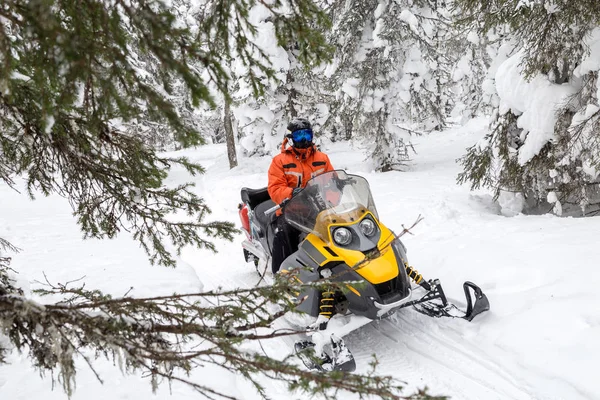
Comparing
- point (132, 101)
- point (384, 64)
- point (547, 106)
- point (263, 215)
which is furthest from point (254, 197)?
point (384, 64)

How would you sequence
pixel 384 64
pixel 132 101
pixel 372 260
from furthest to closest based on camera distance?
pixel 384 64 < pixel 372 260 < pixel 132 101

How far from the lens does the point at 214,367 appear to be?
14.1 feet

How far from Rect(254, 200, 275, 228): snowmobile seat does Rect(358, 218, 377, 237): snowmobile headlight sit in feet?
4.96

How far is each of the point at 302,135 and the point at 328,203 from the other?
45.7 inches

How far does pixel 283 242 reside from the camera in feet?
18.1

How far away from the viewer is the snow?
23.9 feet

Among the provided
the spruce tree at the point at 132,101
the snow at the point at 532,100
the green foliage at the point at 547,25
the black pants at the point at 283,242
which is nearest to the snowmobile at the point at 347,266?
the black pants at the point at 283,242

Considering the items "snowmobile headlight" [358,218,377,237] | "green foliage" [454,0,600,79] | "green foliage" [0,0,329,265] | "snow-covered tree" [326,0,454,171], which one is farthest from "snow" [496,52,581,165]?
"green foliage" [0,0,329,265]

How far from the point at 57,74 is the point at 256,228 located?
4733mm

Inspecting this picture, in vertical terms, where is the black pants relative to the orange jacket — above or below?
below

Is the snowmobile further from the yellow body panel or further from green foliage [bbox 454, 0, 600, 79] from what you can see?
green foliage [bbox 454, 0, 600, 79]

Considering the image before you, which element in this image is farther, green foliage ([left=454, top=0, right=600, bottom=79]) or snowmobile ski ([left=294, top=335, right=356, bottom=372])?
green foliage ([left=454, top=0, right=600, bottom=79])

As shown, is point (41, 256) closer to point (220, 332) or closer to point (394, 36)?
point (220, 332)

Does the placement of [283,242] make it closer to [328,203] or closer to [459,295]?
[328,203]
